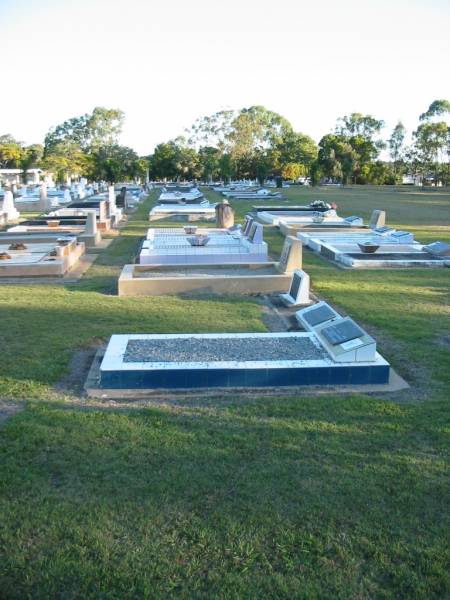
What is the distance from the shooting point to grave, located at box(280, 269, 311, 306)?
9.33 metres

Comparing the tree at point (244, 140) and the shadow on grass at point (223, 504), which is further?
the tree at point (244, 140)

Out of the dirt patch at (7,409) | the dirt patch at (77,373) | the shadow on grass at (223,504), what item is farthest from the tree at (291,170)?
the dirt patch at (7,409)

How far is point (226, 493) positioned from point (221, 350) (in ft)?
8.67

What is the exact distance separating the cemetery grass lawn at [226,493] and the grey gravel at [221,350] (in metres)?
0.77

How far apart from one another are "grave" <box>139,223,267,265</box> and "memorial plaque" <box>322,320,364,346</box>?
6.15 meters

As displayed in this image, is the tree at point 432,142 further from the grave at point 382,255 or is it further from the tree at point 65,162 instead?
the grave at point 382,255

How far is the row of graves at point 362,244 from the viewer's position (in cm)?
1328

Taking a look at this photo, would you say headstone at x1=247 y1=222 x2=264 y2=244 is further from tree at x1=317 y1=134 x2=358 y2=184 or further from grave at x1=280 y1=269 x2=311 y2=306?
tree at x1=317 y1=134 x2=358 y2=184

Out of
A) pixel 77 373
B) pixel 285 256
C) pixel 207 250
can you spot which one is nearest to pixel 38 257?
pixel 207 250

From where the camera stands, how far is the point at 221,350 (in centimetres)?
636

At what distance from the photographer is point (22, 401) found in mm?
5309

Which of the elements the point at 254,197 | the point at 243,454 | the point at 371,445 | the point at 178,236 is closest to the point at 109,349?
the point at 243,454

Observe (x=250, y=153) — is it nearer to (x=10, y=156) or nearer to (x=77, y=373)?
(x=10, y=156)

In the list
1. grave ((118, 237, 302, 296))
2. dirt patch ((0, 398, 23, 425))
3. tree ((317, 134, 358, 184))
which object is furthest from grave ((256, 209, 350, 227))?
tree ((317, 134, 358, 184))
